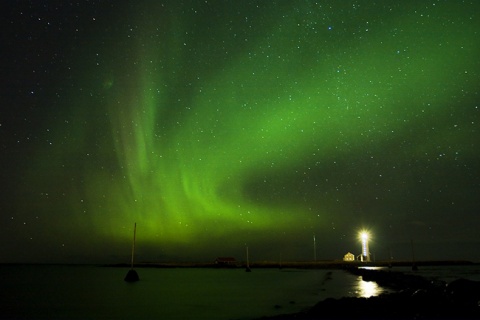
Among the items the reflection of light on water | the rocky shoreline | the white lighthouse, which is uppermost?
the white lighthouse

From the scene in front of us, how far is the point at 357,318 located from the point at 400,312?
2479 millimetres

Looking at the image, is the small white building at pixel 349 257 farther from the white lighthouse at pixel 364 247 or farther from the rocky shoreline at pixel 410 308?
the rocky shoreline at pixel 410 308

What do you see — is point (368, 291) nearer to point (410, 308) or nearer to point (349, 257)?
point (410, 308)

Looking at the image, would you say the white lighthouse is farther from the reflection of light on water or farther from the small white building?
the reflection of light on water

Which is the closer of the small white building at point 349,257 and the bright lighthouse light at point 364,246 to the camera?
the bright lighthouse light at point 364,246

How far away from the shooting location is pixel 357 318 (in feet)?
56.1

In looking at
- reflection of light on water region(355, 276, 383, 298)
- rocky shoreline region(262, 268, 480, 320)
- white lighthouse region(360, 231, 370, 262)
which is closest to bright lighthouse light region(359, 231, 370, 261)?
white lighthouse region(360, 231, 370, 262)

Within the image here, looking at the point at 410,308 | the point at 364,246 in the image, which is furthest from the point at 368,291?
the point at 364,246

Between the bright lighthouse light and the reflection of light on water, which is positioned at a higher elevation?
the bright lighthouse light

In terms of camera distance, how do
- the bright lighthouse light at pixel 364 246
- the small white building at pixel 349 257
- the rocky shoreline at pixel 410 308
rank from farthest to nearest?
1. the small white building at pixel 349 257
2. the bright lighthouse light at pixel 364 246
3. the rocky shoreline at pixel 410 308

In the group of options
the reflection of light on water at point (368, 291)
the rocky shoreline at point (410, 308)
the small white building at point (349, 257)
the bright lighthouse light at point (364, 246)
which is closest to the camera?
the rocky shoreline at point (410, 308)

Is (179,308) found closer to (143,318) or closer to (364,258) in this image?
(143,318)

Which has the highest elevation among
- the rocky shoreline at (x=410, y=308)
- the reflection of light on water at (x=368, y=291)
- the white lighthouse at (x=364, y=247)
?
the white lighthouse at (x=364, y=247)

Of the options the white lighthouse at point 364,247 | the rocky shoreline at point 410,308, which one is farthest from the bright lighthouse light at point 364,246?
the rocky shoreline at point 410,308
